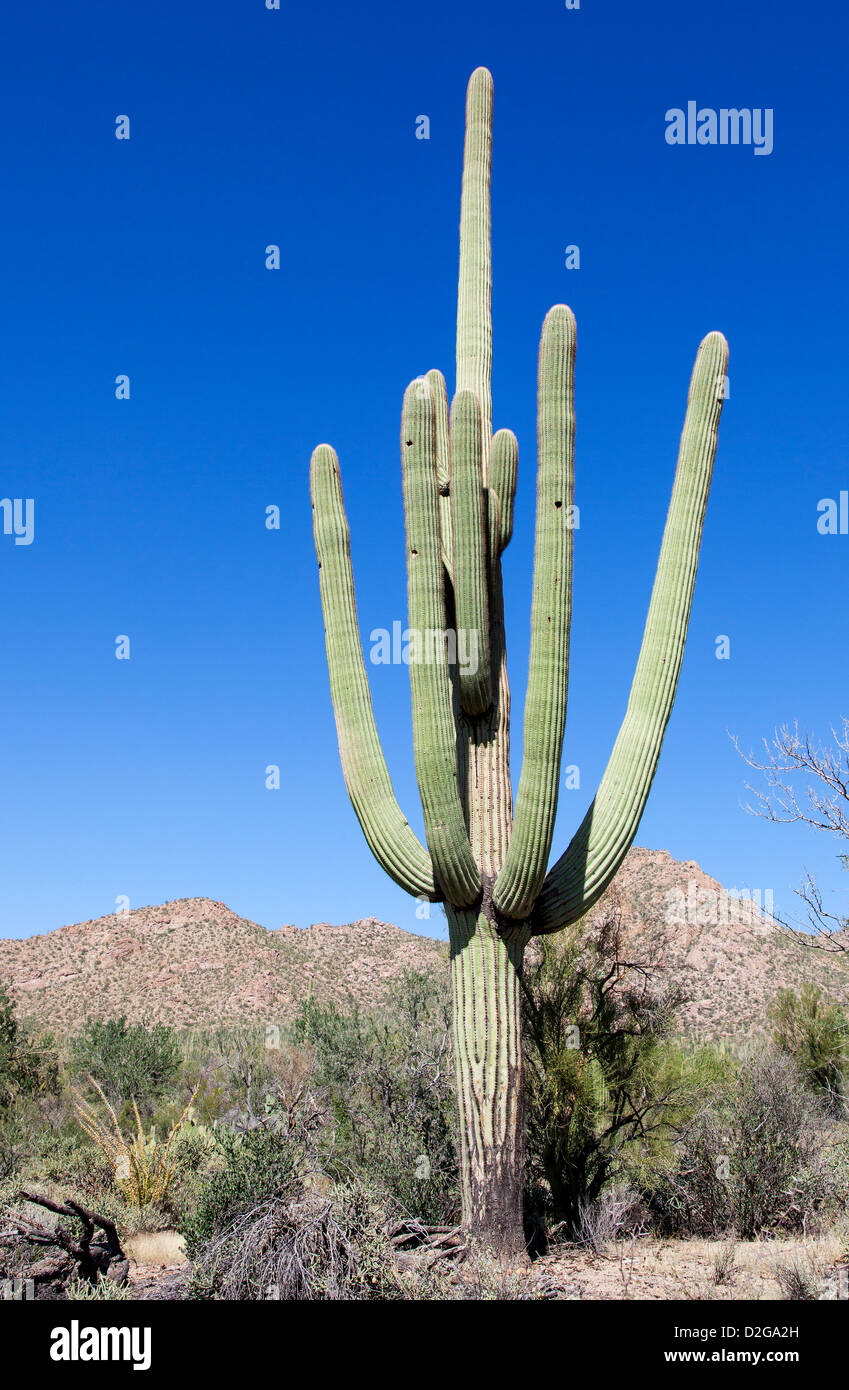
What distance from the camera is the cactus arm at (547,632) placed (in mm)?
6891

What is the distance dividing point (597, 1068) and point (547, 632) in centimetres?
443

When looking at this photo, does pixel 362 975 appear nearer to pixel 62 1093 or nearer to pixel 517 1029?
pixel 62 1093

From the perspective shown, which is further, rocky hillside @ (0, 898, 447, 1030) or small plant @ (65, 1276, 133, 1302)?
rocky hillside @ (0, 898, 447, 1030)

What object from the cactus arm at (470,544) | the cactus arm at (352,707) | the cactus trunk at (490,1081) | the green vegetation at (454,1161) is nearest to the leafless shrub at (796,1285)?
the green vegetation at (454,1161)

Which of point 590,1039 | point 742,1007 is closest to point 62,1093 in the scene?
point 590,1039

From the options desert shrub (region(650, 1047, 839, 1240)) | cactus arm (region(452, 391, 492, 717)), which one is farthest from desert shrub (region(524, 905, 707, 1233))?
cactus arm (region(452, 391, 492, 717))

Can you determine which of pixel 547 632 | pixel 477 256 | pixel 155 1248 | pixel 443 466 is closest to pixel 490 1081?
pixel 547 632

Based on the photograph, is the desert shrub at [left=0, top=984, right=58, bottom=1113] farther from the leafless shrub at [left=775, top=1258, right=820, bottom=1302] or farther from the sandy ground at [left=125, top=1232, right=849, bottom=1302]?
the leafless shrub at [left=775, top=1258, right=820, bottom=1302]

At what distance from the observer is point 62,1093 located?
59.6 ft

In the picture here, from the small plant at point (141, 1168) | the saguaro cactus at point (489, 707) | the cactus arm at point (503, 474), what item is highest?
the cactus arm at point (503, 474)

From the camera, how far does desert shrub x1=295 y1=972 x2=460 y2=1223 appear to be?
8.27m

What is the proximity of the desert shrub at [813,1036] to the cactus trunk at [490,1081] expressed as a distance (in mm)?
9256

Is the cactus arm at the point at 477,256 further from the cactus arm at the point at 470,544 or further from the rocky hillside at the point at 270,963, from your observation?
the rocky hillside at the point at 270,963

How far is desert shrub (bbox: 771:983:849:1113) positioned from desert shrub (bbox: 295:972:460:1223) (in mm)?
6612
